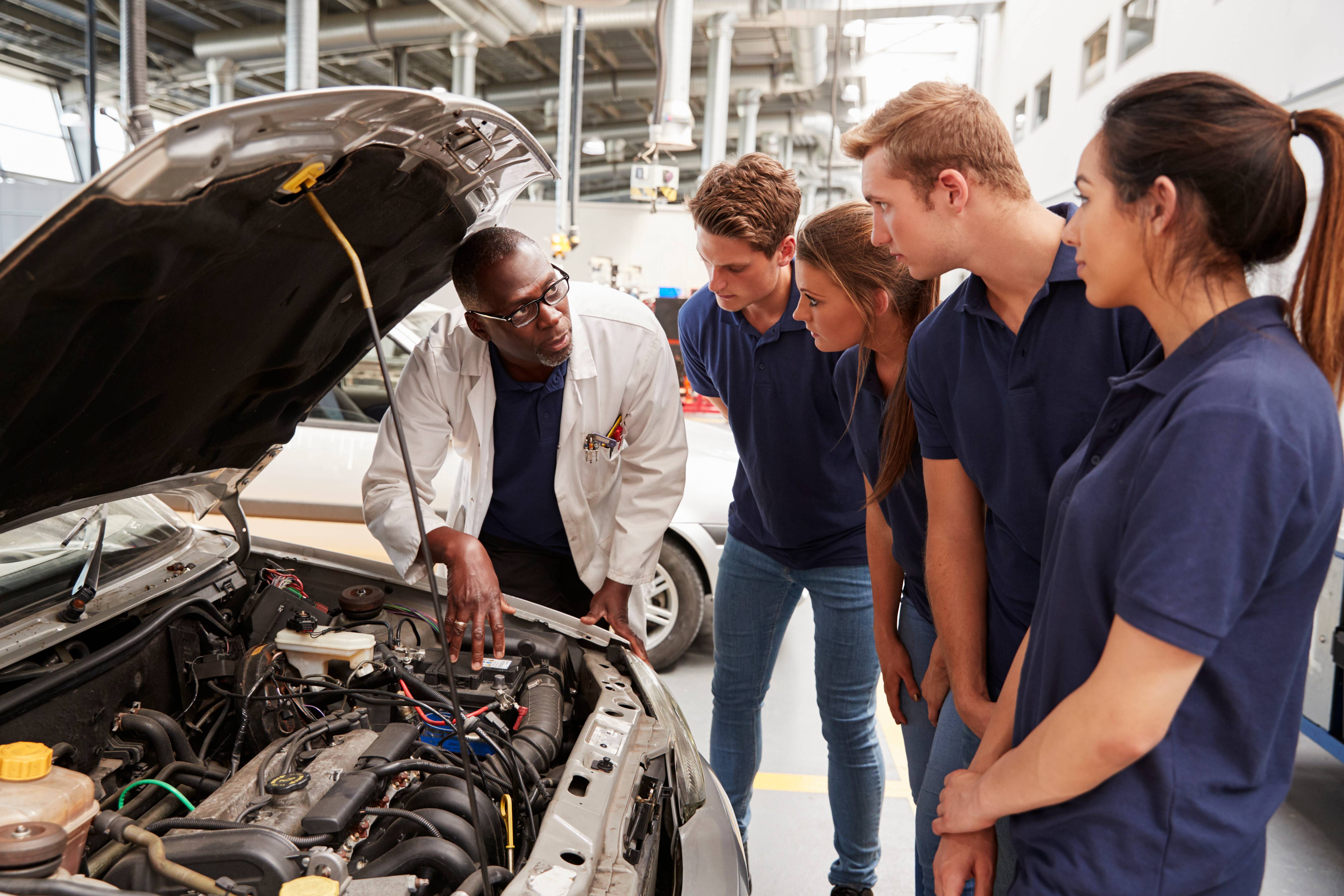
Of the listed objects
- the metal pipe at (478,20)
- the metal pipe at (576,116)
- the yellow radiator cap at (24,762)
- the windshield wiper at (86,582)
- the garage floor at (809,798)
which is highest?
the metal pipe at (478,20)

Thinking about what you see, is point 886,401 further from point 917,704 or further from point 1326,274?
point 1326,274

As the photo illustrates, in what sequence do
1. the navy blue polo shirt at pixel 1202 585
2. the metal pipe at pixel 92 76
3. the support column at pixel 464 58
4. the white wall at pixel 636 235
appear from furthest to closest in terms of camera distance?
the white wall at pixel 636 235
the support column at pixel 464 58
the metal pipe at pixel 92 76
the navy blue polo shirt at pixel 1202 585

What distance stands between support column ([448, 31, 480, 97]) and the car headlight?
7737 millimetres

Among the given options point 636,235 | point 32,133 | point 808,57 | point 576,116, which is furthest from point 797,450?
point 32,133

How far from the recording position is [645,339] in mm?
2342

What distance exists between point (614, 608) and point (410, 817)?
1025 mm

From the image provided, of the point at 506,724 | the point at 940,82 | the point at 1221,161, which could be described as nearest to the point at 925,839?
the point at 506,724

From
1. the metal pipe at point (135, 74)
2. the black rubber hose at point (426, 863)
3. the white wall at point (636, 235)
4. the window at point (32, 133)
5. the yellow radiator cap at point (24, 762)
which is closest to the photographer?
the yellow radiator cap at point (24, 762)

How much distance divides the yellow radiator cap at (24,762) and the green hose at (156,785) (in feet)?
0.94

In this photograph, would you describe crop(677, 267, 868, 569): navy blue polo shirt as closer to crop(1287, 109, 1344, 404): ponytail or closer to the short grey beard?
the short grey beard

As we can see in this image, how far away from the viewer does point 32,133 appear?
1167 cm

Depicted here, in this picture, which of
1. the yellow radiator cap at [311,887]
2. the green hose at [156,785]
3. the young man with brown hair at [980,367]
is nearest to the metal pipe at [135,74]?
the green hose at [156,785]

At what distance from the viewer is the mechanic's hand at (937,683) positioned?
5.47 ft

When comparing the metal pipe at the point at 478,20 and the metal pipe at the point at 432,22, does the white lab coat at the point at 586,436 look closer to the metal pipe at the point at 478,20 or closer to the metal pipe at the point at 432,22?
the metal pipe at the point at 478,20
